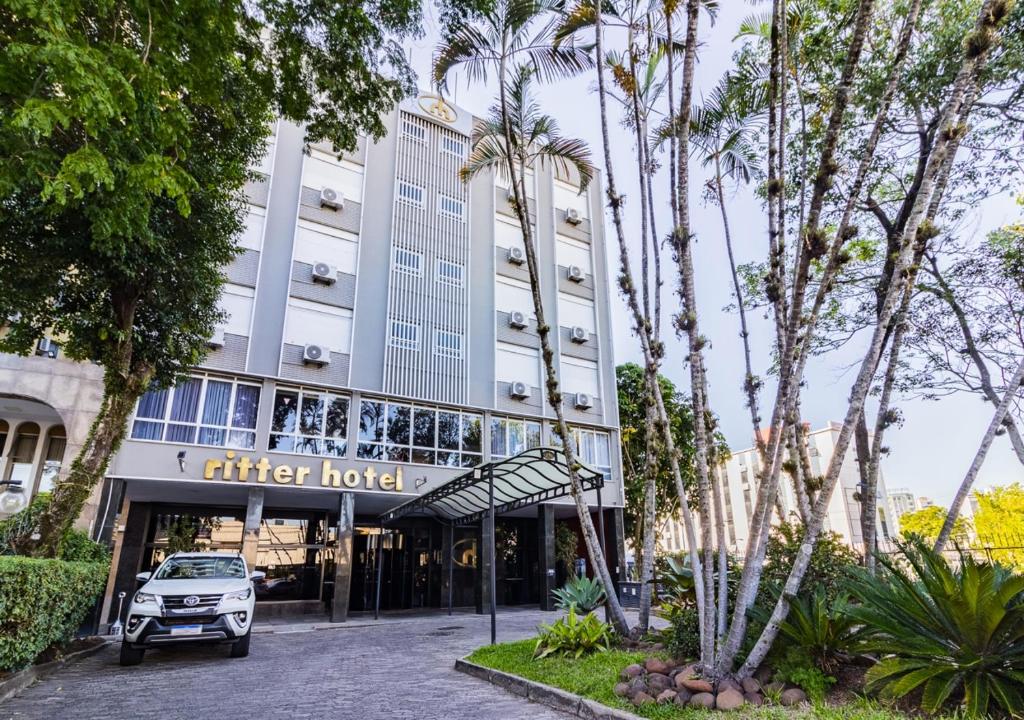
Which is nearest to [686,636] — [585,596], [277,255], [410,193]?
[585,596]

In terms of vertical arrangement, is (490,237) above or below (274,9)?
above

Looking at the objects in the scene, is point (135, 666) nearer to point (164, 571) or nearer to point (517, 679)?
point (164, 571)

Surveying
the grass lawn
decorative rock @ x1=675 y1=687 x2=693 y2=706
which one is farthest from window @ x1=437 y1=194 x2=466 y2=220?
decorative rock @ x1=675 y1=687 x2=693 y2=706

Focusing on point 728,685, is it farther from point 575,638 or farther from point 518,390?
point 518,390

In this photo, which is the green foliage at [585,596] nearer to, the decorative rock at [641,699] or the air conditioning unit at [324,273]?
the decorative rock at [641,699]

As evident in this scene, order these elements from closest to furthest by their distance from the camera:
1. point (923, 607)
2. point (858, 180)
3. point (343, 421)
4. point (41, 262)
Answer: point (923, 607), point (858, 180), point (41, 262), point (343, 421)

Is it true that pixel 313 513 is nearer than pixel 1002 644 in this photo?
No

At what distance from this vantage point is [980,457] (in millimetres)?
5500

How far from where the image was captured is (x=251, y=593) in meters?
9.62

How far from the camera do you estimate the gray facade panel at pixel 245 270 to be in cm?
1738

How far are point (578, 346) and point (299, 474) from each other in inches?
472

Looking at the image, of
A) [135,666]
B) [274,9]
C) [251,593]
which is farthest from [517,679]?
[274,9]

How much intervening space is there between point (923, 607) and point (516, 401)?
17.3 metres

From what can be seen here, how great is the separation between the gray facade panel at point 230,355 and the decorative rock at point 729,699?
15.6 m
